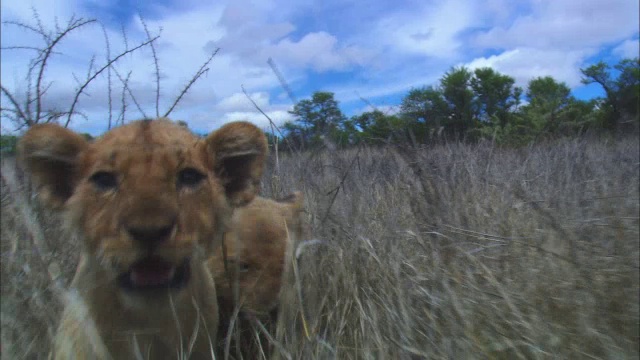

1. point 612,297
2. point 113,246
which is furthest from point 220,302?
point 612,297

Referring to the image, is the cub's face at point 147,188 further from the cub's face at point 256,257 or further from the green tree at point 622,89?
the green tree at point 622,89

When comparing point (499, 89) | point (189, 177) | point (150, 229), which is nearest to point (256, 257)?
point (189, 177)

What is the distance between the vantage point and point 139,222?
6.26 feet

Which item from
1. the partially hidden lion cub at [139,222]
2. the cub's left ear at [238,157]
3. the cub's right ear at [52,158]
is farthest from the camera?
the cub's left ear at [238,157]

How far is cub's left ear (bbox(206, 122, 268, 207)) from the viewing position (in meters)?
2.50

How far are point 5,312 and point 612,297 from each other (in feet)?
6.32

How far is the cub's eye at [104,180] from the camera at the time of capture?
2156 mm

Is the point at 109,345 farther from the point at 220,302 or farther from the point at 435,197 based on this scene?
the point at 435,197

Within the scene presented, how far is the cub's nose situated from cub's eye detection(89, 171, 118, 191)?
29 cm

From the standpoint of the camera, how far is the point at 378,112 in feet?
10.1

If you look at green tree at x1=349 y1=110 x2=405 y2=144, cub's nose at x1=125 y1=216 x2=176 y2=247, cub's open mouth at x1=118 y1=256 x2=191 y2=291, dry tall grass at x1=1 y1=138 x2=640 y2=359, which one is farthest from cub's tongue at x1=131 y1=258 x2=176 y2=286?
green tree at x1=349 y1=110 x2=405 y2=144

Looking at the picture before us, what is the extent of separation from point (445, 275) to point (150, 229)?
1.19 meters

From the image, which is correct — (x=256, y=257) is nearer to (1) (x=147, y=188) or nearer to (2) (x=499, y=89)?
(1) (x=147, y=188)

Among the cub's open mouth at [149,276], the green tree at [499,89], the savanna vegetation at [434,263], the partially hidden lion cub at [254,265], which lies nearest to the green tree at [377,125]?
the savanna vegetation at [434,263]
